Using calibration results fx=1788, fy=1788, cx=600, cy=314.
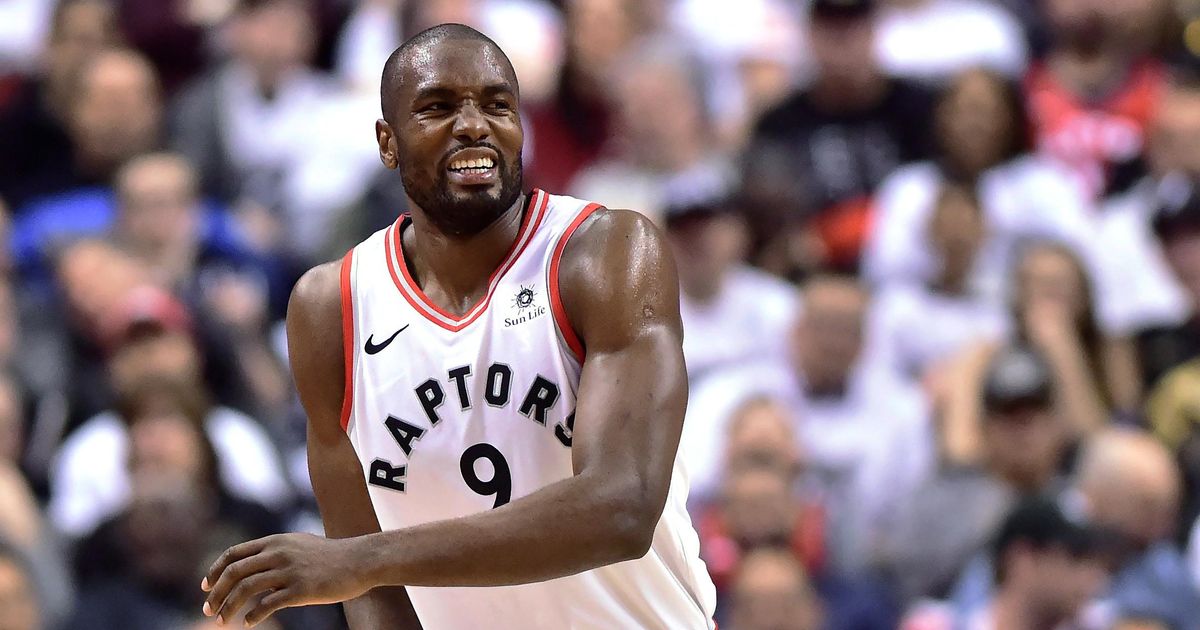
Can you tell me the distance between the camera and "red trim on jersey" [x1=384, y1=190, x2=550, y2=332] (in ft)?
14.3

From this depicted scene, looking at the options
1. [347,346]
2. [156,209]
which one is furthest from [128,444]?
[347,346]

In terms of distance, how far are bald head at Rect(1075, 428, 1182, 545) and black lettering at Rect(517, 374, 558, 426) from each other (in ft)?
14.4

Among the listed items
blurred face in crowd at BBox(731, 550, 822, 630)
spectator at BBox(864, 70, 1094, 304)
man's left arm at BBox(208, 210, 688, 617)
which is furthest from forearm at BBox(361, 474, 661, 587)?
spectator at BBox(864, 70, 1094, 304)

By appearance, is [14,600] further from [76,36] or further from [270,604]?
[270,604]

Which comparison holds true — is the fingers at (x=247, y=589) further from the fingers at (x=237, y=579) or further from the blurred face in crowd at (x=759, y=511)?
the blurred face in crowd at (x=759, y=511)

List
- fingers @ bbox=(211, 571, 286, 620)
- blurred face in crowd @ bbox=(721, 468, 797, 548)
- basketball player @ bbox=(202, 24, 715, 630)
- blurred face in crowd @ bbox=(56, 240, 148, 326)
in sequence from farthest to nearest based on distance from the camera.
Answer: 1. blurred face in crowd @ bbox=(56, 240, 148, 326)
2. blurred face in crowd @ bbox=(721, 468, 797, 548)
3. basketball player @ bbox=(202, 24, 715, 630)
4. fingers @ bbox=(211, 571, 286, 620)

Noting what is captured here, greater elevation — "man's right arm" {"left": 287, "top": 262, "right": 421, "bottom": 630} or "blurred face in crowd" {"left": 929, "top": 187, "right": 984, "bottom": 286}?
"blurred face in crowd" {"left": 929, "top": 187, "right": 984, "bottom": 286}

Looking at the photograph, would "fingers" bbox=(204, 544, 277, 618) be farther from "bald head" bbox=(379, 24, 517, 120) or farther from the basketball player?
"bald head" bbox=(379, 24, 517, 120)

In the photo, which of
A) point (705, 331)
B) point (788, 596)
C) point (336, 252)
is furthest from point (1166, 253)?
point (336, 252)

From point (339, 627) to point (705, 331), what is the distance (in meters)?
2.46

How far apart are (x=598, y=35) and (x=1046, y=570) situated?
4399 millimetres

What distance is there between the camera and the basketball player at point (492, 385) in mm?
3826

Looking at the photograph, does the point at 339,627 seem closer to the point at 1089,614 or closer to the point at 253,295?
the point at 253,295

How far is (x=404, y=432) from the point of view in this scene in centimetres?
436
